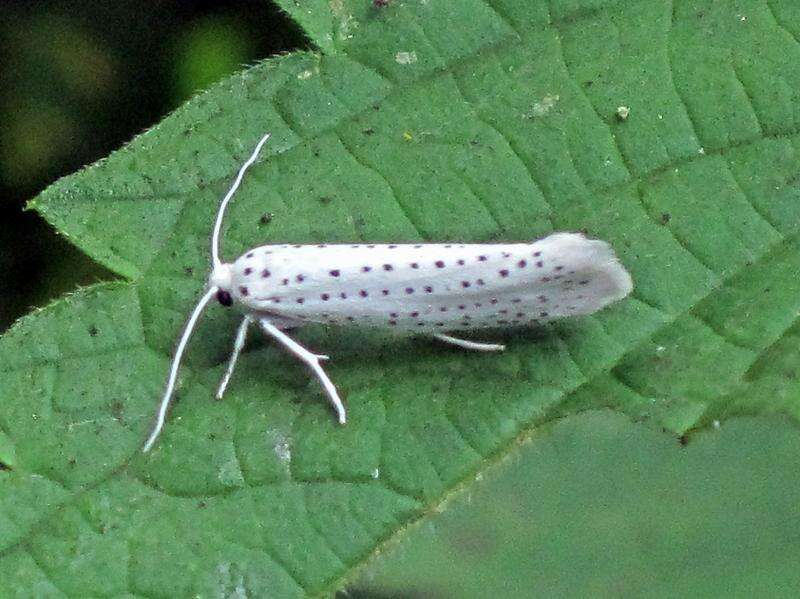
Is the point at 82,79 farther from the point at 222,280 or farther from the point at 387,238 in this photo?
the point at 387,238

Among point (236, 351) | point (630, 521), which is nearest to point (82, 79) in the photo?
point (236, 351)

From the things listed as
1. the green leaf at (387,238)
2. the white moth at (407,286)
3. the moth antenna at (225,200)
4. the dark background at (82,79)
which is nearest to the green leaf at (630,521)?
the green leaf at (387,238)

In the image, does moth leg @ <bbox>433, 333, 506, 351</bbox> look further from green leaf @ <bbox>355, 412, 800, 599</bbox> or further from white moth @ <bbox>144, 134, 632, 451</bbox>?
green leaf @ <bbox>355, 412, 800, 599</bbox>

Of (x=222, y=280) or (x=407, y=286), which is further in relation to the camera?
(x=222, y=280)

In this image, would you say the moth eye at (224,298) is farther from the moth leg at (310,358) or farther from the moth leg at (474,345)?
the moth leg at (474,345)

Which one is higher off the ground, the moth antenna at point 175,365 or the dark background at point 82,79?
the dark background at point 82,79

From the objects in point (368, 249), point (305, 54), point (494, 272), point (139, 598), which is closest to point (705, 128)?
point (494, 272)
